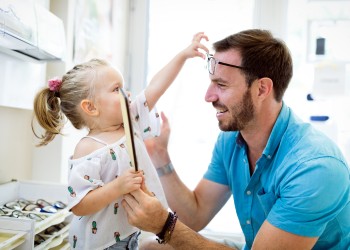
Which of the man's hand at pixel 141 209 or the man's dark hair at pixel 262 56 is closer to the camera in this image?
the man's hand at pixel 141 209

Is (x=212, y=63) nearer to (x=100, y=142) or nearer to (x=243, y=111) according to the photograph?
(x=243, y=111)

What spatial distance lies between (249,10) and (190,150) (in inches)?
44.0

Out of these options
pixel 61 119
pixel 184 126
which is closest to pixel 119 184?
pixel 61 119

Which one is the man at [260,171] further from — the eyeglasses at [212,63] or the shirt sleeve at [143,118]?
the shirt sleeve at [143,118]

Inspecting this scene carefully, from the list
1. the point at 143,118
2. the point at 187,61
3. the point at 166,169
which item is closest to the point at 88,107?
the point at 143,118

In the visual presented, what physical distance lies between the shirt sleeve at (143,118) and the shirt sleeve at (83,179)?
231 mm

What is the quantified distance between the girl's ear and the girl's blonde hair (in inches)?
0.7

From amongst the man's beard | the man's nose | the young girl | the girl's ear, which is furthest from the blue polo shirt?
the girl's ear

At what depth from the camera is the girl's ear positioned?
1.09m

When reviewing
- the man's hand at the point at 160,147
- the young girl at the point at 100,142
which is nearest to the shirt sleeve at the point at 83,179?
the young girl at the point at 100,142

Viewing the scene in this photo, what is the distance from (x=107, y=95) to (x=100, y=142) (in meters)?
0.15

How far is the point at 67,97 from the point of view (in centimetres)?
112

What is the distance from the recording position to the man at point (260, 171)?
1059 mm

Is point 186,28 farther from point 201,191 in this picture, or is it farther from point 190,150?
point 201,191
